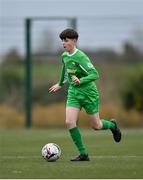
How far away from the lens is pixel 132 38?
26672mm

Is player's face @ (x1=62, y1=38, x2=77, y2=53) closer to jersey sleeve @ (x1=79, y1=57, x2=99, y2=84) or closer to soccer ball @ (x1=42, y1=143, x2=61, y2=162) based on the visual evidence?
jersey sleeve @ (x1=79, y1=57, x2=99, y2=84)

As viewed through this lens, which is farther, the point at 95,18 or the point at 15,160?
the point at 95,18

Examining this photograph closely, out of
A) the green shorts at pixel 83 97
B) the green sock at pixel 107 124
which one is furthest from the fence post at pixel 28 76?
the green shorts at pixel 83 97

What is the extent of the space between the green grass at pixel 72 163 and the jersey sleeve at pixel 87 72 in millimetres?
1098

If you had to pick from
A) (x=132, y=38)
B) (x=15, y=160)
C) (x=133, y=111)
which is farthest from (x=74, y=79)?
(x=132, y=38)

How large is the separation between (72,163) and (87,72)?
4.23 ft

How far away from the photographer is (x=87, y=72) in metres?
11.2

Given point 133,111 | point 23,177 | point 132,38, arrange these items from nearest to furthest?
point 23,177 < point 133,111 < point 132,38

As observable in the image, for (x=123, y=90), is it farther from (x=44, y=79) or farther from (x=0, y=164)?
(x=0, y=164)

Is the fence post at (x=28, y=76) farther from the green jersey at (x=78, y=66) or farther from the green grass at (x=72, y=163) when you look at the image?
the green jersey at (x=78, y=66)

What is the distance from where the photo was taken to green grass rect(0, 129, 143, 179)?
9.51m

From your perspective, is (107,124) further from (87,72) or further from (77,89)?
(87,72)

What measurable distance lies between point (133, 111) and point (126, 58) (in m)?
2.57

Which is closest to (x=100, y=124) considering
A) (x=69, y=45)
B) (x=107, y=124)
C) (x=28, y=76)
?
(x=107, y=124)
